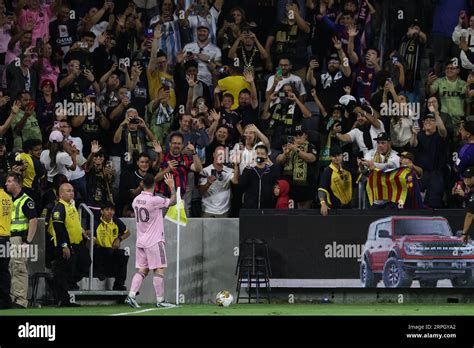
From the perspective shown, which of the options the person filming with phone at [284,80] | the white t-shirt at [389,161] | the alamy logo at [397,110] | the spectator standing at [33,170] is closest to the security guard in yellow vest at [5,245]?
the spectator standing at [33,170]

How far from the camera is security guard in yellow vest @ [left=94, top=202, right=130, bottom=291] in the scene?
24.1m

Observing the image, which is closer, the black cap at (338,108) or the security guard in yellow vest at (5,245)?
the security guard in yellow vest at (5,245)

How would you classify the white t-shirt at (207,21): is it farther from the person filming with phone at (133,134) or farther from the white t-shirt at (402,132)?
the white t-shirt at (402,132)

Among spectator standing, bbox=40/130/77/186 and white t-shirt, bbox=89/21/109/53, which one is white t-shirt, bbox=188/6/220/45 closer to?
white t-shirt, bbox=89/21/109/53

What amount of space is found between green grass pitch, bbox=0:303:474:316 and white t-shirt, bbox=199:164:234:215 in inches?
95.8

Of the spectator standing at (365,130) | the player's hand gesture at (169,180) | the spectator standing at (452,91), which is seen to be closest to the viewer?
the player's hand gesture at (169,180)

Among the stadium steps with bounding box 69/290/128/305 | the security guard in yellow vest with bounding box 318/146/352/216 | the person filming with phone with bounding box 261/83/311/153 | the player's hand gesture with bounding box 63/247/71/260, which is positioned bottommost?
the stadium steps with bounding box 69/290/128/305

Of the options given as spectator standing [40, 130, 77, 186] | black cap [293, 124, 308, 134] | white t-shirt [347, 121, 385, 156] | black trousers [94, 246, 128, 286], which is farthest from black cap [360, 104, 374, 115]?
spectator standing [40, 130, 77, 186]

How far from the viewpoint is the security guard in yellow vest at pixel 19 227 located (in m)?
22.4

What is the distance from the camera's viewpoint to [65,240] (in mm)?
23031

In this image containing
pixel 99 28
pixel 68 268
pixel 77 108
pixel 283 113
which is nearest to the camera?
pixel 68 268

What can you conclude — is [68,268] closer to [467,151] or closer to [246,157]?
[246,157]

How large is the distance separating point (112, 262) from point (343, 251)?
411 cm

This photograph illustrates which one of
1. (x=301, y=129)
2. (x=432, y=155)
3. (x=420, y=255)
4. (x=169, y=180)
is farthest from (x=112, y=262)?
(x=432, y=155)
